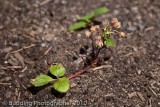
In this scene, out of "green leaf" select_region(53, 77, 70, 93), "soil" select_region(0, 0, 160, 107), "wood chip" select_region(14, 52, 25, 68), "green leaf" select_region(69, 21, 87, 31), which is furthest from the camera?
"green leaf" select_region(69, 21, 87, 31)

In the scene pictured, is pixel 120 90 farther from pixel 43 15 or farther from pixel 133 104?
pixel 43 15

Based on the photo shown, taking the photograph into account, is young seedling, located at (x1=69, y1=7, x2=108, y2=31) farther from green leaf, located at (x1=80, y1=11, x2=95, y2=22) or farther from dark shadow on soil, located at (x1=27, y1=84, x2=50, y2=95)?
dark shadow on soil, located at (x1=27, y1=84, x2=50, y2=95)

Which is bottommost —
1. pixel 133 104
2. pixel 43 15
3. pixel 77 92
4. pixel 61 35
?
pixel 133 104

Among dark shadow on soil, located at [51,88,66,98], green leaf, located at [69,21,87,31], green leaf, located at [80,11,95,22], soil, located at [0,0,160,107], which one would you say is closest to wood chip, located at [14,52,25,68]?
soil, located at [0,0,160,107]

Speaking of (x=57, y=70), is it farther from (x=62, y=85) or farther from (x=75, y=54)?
(x=75, y=54)

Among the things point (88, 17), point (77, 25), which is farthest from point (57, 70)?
point (88, 17)

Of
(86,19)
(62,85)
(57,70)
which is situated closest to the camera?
(62,85)

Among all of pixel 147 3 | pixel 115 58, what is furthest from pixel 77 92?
pixel 147 3
